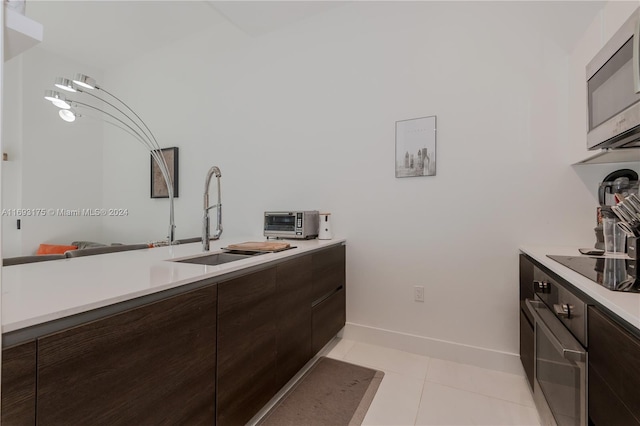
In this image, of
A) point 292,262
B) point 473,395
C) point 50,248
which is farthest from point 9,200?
point 473,395

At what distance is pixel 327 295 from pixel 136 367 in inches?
54.6

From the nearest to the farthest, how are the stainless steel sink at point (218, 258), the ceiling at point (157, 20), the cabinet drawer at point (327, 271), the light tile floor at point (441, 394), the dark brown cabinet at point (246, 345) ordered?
the dark brown cabinet at point (246, 345)
the light tile floor at point (441, 394)
the stainless steel sink at point (218, 258)
the ceiling at point (157, 20)
the cabinet drawer at point (327, 271)

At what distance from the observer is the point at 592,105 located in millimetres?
1418

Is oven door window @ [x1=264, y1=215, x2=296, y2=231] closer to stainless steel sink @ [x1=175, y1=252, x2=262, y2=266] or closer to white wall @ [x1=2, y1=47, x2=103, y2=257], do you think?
stainless steel sink @ [x1=175, y1=252, x2=262, y2=266]

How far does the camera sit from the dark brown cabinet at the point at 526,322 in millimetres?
1554

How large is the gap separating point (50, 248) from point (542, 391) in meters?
4.53

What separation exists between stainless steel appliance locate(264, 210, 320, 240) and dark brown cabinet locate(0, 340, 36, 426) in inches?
66.8

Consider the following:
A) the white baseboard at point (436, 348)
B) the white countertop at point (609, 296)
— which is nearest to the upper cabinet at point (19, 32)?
the white countertop at point (609, 296)

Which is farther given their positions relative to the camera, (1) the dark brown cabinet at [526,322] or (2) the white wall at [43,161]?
(2) the white wall at [43,161]

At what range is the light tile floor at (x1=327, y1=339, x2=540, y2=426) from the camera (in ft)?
4.91

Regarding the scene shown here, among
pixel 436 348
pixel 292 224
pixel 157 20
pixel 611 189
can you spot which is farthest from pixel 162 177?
pixel 611 189

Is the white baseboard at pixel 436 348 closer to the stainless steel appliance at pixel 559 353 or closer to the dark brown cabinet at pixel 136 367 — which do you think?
the stainless steel appliance at pixel 559 353

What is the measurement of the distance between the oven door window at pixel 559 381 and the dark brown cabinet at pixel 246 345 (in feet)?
3.95

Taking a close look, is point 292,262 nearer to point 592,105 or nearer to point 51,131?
point 592,105
